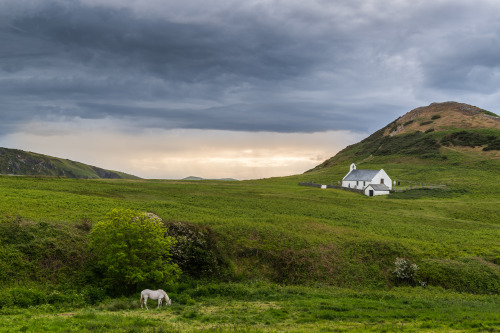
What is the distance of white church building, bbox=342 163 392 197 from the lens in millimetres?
105000

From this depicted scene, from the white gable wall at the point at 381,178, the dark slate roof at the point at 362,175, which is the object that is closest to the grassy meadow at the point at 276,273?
the white gable wall at the point at 381,178

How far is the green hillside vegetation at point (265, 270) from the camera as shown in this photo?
20125 millimetres

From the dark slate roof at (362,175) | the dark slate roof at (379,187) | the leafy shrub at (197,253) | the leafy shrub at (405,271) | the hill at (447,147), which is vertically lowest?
the leafy shrub at (405,271)

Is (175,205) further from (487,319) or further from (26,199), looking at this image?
(487,319)

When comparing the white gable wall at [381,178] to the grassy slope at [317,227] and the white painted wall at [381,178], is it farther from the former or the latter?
the grassy slope at [317,227]

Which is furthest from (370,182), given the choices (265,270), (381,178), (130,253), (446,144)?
(130,253)

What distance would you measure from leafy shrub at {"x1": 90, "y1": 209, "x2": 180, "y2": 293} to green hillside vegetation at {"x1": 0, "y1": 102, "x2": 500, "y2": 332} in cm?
103

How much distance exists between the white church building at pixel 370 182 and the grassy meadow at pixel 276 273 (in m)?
35.5

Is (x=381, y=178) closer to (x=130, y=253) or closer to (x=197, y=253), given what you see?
(x=197, y=253)

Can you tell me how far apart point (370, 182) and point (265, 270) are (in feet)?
278

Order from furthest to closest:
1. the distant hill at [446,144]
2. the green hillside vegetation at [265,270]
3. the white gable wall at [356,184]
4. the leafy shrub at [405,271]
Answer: the distant hill at [446,144] → the white gable wall at [356,184] → the leafy shrub at [405,271] → the green hillside vegetation at [265,270]

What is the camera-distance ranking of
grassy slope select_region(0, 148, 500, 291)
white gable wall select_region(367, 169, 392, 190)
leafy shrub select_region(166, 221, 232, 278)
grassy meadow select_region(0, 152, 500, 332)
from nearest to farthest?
grassy meadow select_region(0, 152, 500, 332) → leafy shrub select_region(166, 221, 232, 278) → grassy slope select_region(0, 148, 500, 291) → white gable wall select_region(367, 169, 392, 190)

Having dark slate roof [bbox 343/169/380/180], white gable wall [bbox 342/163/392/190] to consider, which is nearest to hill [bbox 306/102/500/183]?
dark slate roof [bbox 343/169/380/180]

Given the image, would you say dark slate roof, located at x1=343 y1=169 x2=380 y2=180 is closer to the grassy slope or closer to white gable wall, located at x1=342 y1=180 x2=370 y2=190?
white gable wall, located at x1=342 y1=180 x2=370 y2=190
